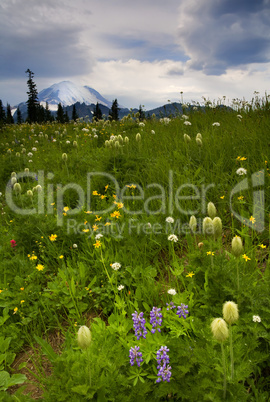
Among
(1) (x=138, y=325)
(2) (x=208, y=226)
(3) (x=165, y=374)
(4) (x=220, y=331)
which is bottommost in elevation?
(3) (x=165, y=374)

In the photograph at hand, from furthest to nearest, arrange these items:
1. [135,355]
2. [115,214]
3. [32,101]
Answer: [32,101] → [115,214] → [135,355]

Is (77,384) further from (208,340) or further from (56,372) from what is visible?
(208,340)

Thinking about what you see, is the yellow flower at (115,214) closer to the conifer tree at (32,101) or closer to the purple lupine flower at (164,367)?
the purple lupine flower at (164,367)

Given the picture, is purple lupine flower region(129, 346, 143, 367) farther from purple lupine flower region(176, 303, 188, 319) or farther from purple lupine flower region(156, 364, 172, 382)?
purple lupine flower region(176, 303, 188, 319)

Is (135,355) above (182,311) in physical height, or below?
below

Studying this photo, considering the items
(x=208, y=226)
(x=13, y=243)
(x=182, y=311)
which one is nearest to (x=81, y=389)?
(x=182, y=311)

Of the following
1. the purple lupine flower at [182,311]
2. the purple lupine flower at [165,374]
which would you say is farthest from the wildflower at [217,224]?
the purple lupine flower at [165,374]

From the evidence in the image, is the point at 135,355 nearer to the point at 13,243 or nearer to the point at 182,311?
the point at 182,311

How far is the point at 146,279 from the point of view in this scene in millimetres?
2506

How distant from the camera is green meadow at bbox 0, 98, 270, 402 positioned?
148 centimetres

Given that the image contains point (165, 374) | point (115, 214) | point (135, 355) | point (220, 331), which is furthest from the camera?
point (115, 214)

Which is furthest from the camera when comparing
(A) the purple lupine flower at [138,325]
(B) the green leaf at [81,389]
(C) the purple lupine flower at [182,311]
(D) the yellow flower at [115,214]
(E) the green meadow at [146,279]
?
(D) the yellow flower at [115,214]

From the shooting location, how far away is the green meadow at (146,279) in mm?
1479

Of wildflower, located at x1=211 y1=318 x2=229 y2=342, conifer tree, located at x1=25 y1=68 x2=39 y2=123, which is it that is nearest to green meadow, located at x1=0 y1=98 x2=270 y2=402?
wildflower, located at x1=211 y1=318 x2=229 y2=342
